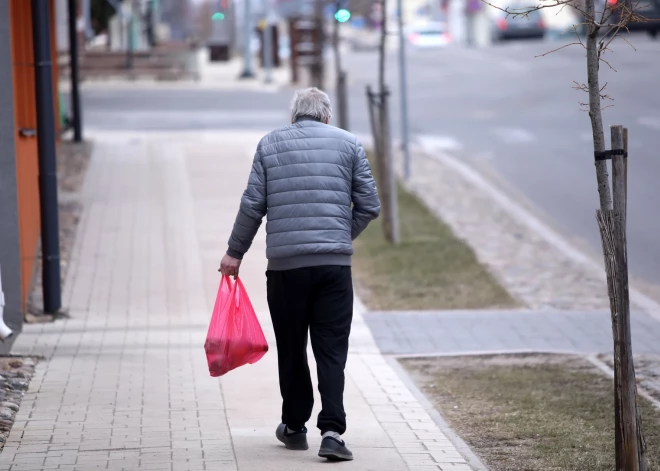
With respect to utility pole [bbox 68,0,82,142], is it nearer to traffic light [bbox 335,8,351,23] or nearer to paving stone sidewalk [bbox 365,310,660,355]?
traffic light [bbox 335,8,351,23]

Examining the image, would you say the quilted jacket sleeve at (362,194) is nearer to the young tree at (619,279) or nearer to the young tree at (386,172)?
the young tree at (619,279)

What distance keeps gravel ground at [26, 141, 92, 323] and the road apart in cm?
421

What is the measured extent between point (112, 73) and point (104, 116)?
1106 centimetres

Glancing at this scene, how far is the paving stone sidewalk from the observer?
809 cm

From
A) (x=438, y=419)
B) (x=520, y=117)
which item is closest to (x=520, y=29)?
(x=520, y=117)

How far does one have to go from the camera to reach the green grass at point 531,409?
5523 millimetres

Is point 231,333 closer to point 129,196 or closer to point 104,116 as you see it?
point 129,196

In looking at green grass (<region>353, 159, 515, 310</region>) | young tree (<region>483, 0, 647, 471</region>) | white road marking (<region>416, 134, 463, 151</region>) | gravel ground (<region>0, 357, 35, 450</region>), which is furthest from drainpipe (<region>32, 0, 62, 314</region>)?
white road marking (<region>416, 134, 463, 151</region>)

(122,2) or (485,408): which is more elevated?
(122,2)

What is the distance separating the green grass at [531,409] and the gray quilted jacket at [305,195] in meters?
1.35

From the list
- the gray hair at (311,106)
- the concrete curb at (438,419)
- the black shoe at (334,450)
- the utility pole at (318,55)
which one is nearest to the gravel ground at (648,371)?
the concrete curb at (438,419)

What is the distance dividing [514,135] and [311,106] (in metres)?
15.6

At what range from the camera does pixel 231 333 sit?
17.8ft

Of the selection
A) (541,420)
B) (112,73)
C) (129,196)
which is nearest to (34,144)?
(129,196)
